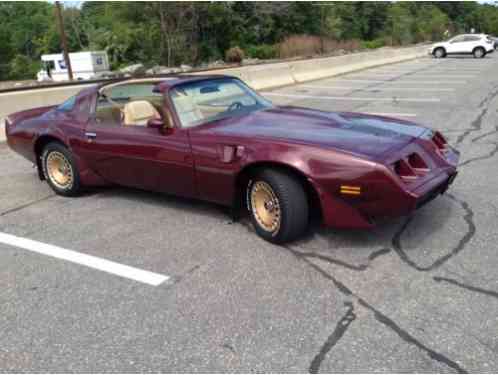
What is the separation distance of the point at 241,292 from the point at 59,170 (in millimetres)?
3177

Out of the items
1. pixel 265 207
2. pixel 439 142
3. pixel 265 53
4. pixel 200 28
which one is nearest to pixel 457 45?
pixel 265 53

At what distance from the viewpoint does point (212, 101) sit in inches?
182

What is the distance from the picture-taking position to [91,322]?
2969 mm

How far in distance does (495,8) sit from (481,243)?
5363 inches

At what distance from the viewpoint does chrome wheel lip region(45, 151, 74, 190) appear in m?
5.31

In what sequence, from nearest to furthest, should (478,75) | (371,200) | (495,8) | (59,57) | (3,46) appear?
(371,200) → (478,75) → (59,57) → (3,46) → (495,8)

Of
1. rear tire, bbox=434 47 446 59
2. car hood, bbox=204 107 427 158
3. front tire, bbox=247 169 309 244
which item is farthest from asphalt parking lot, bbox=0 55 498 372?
rear tire, bbox=434 47 446 59

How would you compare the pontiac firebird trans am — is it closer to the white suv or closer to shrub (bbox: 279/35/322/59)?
A: the white suv

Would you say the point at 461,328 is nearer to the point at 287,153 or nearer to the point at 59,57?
the point at 287,153

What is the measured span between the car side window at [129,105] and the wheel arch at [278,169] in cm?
104

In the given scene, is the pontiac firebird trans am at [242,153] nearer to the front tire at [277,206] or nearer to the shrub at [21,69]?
the front tire at [277,206]

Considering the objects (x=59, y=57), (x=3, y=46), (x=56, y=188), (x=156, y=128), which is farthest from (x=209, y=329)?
(x=3, y=46)

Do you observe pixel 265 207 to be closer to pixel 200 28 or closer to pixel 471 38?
pixel 471 38

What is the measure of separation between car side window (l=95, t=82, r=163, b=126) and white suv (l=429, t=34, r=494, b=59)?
31.8 metres
